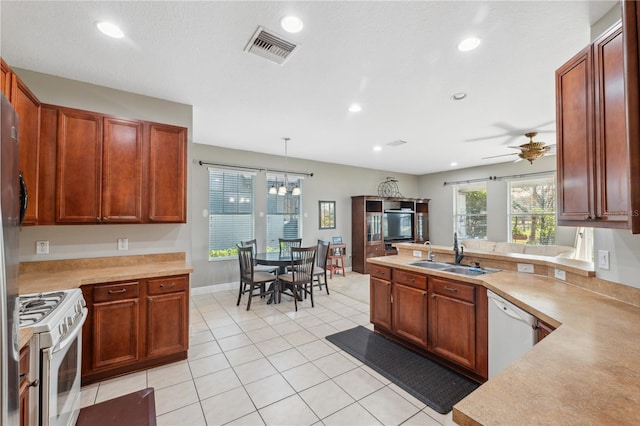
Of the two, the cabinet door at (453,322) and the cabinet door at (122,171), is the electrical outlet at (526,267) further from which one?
the cabinet door at (122,171)

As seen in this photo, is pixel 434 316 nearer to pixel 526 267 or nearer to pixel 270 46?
pixel 526 267

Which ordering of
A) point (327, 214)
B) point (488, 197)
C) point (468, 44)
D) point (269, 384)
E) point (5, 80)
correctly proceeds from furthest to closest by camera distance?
1. point (488, 197)
2. point (327, 214)
3. point (269, 384)
4. point (468, 44)
5. point (5, 80)

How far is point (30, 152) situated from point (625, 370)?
3839mm

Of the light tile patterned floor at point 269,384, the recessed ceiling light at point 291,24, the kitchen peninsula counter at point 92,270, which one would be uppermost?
the recessed ceiling light at point 291,24

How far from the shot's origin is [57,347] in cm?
149

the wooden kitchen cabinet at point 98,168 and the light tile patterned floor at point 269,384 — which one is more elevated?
the wooden kitchen cabinet at point 98,168

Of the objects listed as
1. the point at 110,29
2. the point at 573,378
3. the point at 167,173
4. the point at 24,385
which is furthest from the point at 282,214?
the point at 573,378

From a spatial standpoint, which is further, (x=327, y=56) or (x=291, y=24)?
(x=327, y=56)

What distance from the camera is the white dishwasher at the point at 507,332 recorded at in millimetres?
1765

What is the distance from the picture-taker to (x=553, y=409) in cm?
79

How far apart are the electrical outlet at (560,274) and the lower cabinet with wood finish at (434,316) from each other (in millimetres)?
644

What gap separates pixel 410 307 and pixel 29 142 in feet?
12.2

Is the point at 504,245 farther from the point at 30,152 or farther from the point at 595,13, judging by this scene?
the point at 30,152

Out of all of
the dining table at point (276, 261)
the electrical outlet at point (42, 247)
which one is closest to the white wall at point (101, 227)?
the electrical outlet at point (42, 247)
